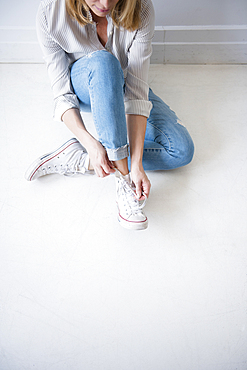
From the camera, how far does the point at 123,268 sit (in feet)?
2.88

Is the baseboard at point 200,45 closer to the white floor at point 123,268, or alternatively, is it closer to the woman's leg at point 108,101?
the white floor at point 123,268

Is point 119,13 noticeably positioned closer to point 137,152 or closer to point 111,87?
point 111,87

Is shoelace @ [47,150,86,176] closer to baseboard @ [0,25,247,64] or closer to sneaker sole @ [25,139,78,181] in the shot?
sneaker sole @ [25,139,78,181]

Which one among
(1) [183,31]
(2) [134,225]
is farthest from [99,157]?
(1) [183,31]

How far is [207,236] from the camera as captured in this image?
945mm

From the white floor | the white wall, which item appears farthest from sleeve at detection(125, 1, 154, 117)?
the white wall

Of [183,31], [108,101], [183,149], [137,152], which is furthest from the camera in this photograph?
[183,31]

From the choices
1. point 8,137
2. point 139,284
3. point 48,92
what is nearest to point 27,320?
point 139,284

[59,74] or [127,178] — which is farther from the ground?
[59,74]

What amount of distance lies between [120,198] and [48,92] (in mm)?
927

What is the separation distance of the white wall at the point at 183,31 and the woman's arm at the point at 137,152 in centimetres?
98

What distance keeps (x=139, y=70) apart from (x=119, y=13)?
183 millimetres

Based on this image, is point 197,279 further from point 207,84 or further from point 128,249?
point 207,84

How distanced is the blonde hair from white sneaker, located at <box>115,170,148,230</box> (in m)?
0.48
